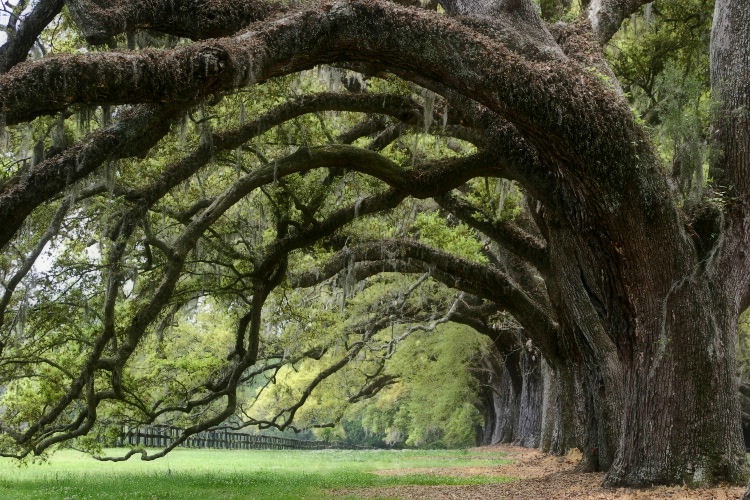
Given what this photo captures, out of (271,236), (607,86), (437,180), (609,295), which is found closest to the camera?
(607,86)

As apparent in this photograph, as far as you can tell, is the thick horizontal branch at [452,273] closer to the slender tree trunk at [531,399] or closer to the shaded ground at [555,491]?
→ the shaded ground at [555,491]

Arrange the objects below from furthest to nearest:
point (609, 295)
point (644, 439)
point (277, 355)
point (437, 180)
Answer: point (277, 355)
point (437, 180)
point (609, 295)
point (644, 439)

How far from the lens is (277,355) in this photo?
2030 cm

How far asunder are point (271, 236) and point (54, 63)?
8731mm

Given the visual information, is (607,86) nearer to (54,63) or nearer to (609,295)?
(609,295)

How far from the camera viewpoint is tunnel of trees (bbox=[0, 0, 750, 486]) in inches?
294

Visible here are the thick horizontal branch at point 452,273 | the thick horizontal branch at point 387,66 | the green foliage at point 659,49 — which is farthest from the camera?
the green foliage at point 659,49

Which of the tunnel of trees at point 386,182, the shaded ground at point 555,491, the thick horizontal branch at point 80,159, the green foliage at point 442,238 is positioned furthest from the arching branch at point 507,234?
the thick horizontal branch at point 80,159

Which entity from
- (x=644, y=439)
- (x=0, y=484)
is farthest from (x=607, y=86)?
(x=0, y=484)

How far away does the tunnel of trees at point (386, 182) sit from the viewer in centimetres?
747

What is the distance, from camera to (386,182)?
442 inches

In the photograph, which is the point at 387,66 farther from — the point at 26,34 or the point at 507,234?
the point at 507,234

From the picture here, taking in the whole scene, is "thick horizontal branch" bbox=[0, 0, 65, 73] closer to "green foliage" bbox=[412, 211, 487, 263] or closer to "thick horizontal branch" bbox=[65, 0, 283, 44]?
"thick horizontal branch" bbox=[65, 0, 283, 44]

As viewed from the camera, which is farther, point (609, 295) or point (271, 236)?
A: point (271, 236)
